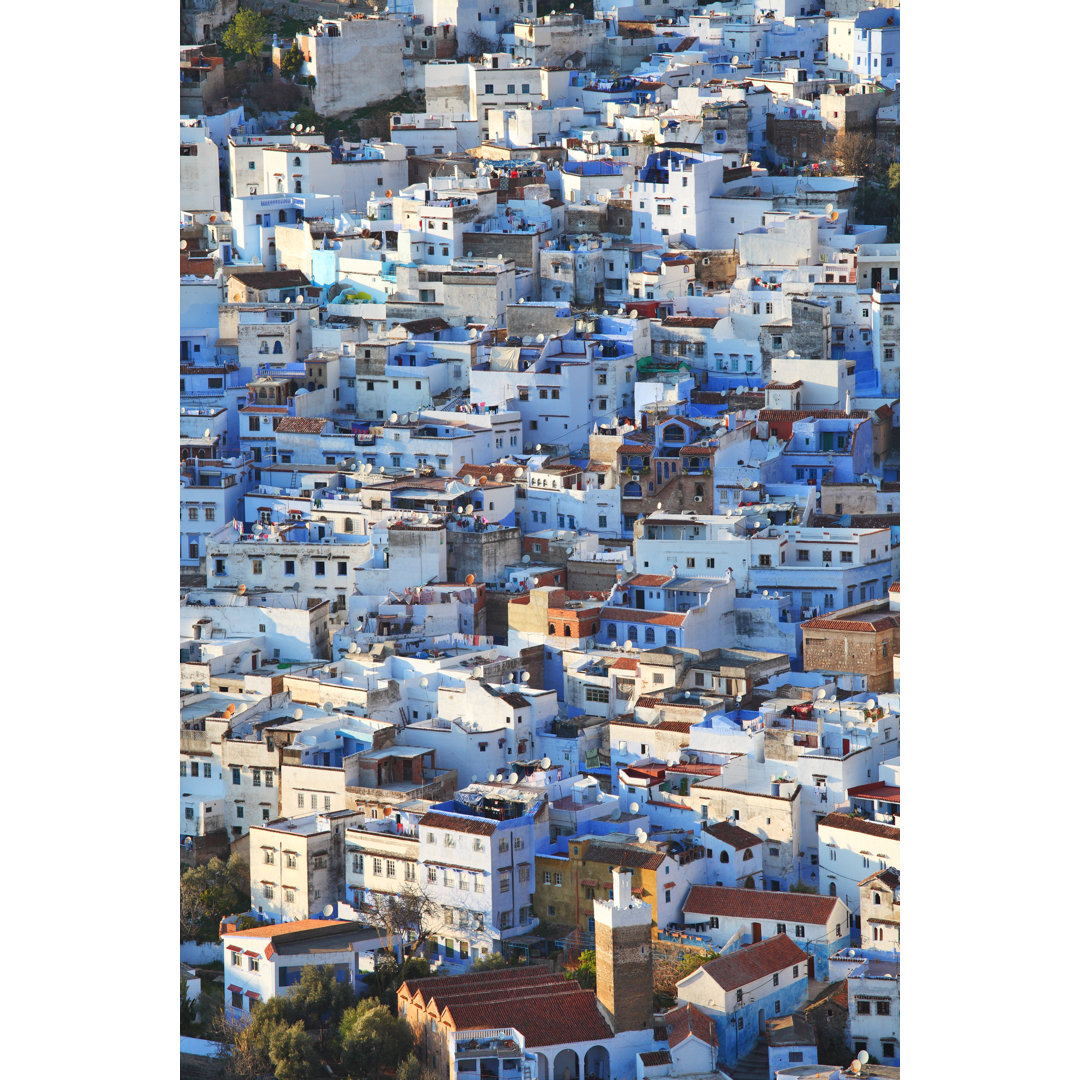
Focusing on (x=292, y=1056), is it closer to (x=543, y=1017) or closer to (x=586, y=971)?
(x=543, y=1017)

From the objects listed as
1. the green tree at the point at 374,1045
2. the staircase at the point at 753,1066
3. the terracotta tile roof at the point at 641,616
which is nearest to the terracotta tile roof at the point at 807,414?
the terracotta tile roof at the point at 641,616

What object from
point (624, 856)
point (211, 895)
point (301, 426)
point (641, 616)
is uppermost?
point (301, 426)

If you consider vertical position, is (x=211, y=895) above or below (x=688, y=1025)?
above

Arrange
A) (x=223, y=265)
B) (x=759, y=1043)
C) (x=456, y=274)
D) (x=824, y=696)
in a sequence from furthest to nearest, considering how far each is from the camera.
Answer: (x=223, y=265) → (x=456, y=274) → (x=824, y=696) → (x=759, y=1043)

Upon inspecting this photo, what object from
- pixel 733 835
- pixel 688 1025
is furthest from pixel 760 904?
pixel 688 1025

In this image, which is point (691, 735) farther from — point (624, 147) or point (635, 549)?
point (624, 147)

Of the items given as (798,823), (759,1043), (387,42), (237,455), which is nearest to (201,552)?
(237,455)

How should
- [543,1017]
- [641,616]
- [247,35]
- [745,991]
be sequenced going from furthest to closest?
[247,35], [641,616], [745,991], [543,1017]
